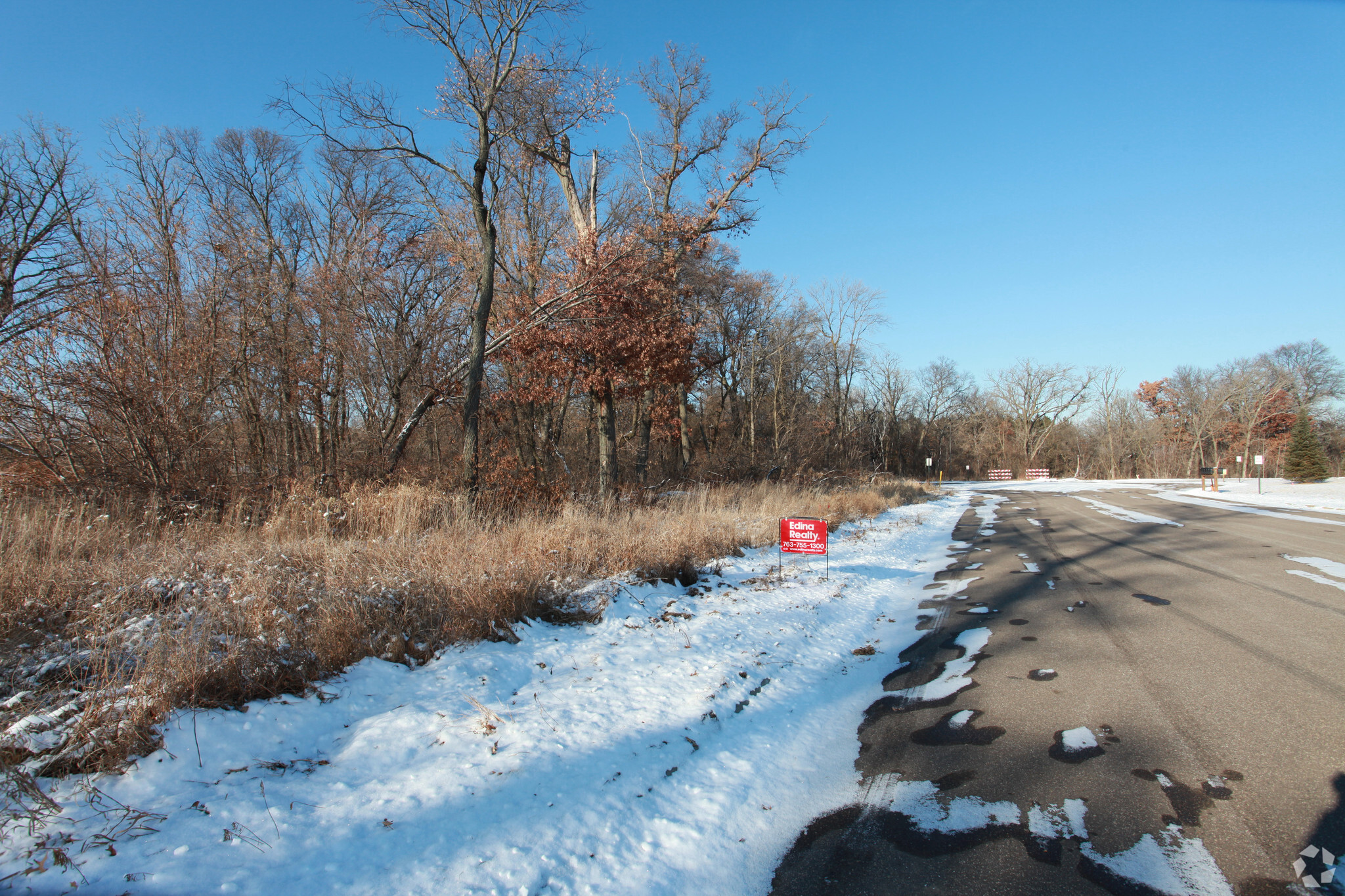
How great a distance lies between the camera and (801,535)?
8.12 m

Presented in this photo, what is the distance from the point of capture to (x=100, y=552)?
19.2 feet

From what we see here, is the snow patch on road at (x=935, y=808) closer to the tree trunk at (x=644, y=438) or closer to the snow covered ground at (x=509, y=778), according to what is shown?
the snow covered ground at (x=509, y=778)

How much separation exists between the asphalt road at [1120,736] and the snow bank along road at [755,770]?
0.06ft

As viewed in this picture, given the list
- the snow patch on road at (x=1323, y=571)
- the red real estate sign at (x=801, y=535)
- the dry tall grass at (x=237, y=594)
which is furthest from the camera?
the red real estate sign at (x=801, y=535)

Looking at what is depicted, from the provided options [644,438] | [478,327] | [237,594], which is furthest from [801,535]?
[644,438]

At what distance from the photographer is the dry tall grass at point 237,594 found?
3.17m

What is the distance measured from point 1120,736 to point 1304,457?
4801cm

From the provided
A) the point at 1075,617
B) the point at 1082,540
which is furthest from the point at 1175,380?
the point at 1075,617

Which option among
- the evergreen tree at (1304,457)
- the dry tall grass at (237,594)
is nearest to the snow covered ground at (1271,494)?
the evergreen tree at (1304,457)

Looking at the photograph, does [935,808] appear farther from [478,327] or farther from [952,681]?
[478,327]

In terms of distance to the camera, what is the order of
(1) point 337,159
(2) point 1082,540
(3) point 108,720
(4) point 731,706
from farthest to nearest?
(1) point 337,159 < (2) point 1082,540 < (4) point 731,706 < (3) point 108,720

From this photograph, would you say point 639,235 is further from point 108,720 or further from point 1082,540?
point 108,720

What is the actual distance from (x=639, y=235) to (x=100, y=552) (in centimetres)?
1459

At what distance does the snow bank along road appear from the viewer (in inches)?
97.3
